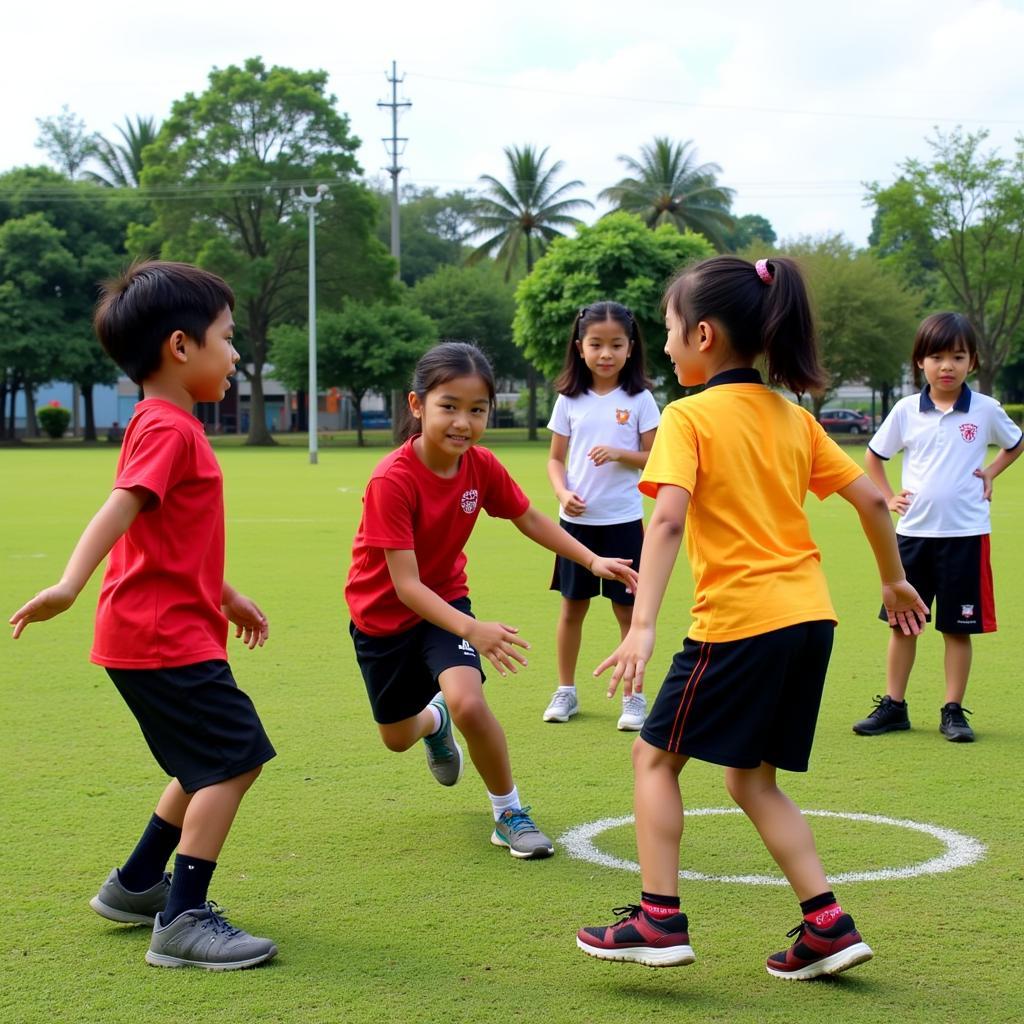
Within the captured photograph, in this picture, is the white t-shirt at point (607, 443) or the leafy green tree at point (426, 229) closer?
the white t-shirt at point (607, 443)

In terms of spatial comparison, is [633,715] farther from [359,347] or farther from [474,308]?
[474,308]

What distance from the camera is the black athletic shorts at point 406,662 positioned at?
4.41 meters

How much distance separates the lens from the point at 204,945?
3486mm

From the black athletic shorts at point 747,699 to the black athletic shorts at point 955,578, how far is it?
282 centimetres

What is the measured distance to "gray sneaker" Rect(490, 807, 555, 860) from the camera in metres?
4.34

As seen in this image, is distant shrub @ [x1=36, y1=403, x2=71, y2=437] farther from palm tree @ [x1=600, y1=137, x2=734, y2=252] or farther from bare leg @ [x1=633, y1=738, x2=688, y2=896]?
bare leg @ [x1=633, y1=738, x2=688, y2=896]

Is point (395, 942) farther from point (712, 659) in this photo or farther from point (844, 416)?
point (844, 416)

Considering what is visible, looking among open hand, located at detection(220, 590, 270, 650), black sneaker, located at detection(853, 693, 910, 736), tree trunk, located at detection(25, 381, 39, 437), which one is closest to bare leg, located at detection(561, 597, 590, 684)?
black sneaker, located at detection(853, 693, 910, 736)

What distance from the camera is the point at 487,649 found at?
12.4 ft

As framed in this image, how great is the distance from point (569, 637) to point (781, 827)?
310cm

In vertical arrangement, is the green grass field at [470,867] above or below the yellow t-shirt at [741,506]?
below

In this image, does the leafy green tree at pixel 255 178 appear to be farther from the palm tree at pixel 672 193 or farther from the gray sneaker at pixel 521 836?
the gray sneaker at pixel 521 836

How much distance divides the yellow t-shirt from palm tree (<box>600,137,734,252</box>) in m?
62.2

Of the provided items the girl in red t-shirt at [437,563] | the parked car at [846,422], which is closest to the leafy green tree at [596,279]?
the parked car at [846,422]
